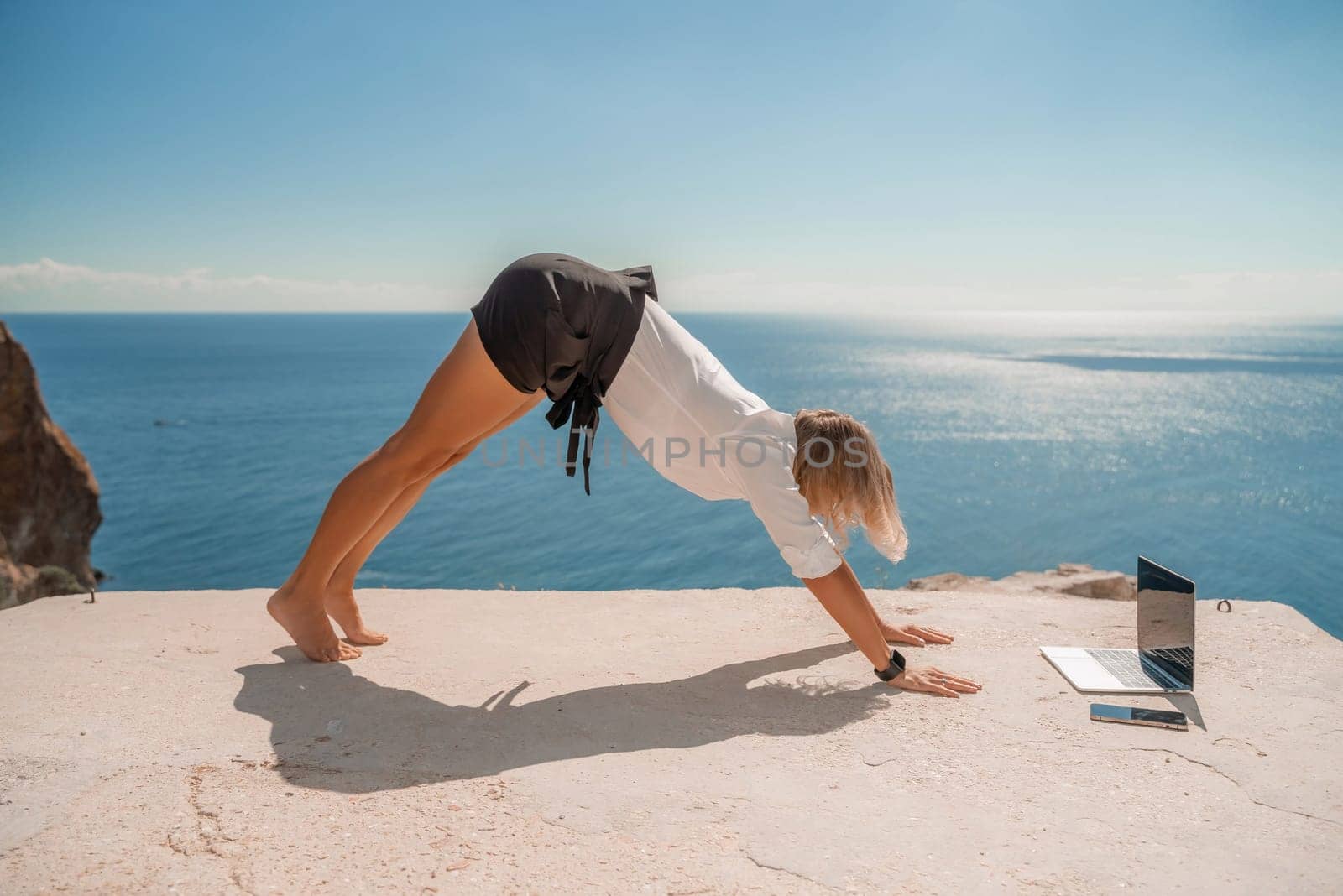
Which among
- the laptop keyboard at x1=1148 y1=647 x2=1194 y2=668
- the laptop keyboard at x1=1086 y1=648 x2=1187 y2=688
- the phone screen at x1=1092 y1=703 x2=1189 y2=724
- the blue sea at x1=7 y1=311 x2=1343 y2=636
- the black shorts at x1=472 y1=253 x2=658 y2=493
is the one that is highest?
the black shorts at x1=472 y1=253 x2=658 y2=493

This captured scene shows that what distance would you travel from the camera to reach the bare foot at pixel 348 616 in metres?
3.93

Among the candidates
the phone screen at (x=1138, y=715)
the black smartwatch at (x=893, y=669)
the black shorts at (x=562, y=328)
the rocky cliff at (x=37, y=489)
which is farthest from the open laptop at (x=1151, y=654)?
the rocky cliff at (x=37, y=489)

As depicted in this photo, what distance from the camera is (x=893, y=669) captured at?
10.9 feet

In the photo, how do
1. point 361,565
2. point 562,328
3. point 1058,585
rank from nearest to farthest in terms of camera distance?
point 562,328
point 361,565
point 1058,585

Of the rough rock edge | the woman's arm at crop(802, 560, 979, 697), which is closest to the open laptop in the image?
the woman's arm at crop(802, 560, 979, 697)

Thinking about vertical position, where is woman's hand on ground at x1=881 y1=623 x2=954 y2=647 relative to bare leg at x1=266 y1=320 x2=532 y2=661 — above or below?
below

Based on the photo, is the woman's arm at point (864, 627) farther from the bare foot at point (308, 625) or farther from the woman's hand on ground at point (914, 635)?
the bare foot at point (308, 625)

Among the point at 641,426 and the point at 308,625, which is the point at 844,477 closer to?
the point at 641,426

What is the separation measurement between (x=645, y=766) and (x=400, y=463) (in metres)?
1.60

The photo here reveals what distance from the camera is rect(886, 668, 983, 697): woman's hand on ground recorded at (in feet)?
10.8

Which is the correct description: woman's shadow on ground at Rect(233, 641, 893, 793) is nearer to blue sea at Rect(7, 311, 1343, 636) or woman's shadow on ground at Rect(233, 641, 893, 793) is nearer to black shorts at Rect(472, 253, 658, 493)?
black shorts at Rect(472, 253, 658, 493)

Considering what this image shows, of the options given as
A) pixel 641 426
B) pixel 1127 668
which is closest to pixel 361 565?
pixel 641 426

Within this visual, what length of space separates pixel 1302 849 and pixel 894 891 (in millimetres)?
1216

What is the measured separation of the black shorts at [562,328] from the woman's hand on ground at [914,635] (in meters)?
1.87
